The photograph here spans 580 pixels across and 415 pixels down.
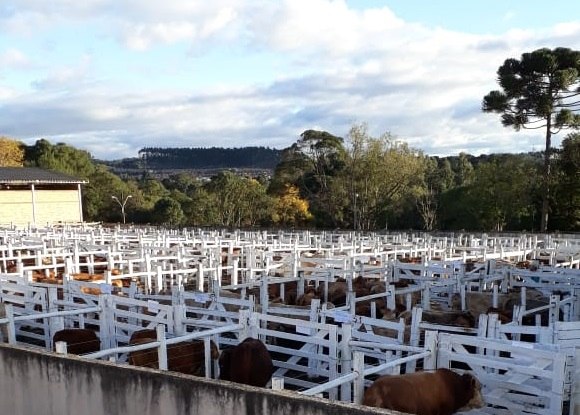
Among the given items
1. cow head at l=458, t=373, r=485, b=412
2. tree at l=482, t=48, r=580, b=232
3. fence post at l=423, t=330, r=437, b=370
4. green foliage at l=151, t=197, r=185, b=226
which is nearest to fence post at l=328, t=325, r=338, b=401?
fence post at l=423, t=330, r=437, b=370

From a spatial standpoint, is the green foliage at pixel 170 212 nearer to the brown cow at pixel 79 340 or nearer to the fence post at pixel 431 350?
the brown cow at pixel 79 340

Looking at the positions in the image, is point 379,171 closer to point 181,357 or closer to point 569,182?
point 569,182

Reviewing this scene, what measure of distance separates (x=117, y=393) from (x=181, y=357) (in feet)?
7.37

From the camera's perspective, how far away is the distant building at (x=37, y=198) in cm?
4425

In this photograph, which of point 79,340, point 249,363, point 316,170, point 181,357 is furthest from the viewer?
point 316,170

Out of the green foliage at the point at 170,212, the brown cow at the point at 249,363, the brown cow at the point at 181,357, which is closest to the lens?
the brown cow at the point at 249,363

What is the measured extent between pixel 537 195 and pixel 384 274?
30.8 metres

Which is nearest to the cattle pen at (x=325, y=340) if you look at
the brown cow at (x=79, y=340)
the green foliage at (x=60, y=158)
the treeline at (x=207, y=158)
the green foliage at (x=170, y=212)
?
the brown cow at (x=79, y=340)

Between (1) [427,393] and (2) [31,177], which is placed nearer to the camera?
(1) [427,393]

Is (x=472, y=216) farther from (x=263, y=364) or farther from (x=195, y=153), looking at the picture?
(x=195, y=153)

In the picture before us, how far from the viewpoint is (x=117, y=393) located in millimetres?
6309

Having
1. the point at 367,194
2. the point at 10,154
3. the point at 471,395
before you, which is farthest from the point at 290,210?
the point at 471,395

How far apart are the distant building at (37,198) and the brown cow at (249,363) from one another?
3800 cm

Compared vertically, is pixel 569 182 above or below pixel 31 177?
below
